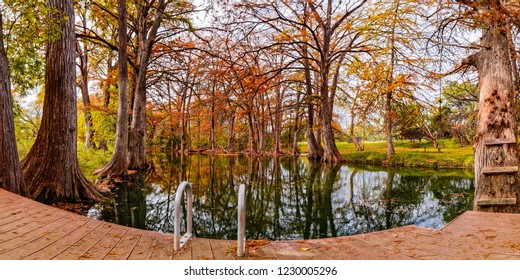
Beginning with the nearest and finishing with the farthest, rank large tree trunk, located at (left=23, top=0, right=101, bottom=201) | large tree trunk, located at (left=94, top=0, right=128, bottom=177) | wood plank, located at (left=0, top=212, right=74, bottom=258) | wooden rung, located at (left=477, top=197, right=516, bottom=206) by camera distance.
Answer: wood plank, located at (left=0, top=212, right=74, bottom=258) < wooden rung, located at (left=477, top=197, right=516, bottom=206) < large tree trunk, located at (left=23, top=0, right=101, bottom=201) < large tree trunk, located at (left=94, top=0, right=128, bottom=177)

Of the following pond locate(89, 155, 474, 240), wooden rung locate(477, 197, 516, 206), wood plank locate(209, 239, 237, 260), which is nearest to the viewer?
wood plank locate(209, 239, 237, 260)

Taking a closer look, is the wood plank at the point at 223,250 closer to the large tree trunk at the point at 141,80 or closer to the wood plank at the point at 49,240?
the wood plank at the point at 49,240

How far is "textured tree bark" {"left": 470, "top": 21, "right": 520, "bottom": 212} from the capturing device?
Answer: 5.34 metres

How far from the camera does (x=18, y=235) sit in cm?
334

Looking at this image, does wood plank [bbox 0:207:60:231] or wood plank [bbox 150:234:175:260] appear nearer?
wood plank [bbox 150:234:175:260]

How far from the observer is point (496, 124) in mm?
5566

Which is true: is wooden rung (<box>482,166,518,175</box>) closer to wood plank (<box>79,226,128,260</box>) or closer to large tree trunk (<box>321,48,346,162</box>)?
wood plank (<box>79,226,128,260</box>)

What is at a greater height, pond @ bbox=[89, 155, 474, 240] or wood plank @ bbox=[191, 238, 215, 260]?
wood plank @ bbox=[191, 238, 215, 260]

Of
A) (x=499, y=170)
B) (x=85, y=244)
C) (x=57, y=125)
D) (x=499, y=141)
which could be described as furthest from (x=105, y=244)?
(x=499, y=141)

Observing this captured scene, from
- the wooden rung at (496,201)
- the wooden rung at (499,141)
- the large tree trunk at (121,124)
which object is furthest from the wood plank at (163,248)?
the large tree trunk at (121,124)

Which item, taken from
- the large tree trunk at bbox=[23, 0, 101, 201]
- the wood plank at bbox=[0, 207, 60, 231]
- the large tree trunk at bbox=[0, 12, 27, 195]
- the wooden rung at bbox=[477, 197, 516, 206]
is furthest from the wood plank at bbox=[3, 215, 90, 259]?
the wooden rung at bbox=[477, 197, 516, 206]

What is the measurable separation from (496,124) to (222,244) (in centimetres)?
559

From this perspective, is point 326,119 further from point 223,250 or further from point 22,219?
point 22,219
